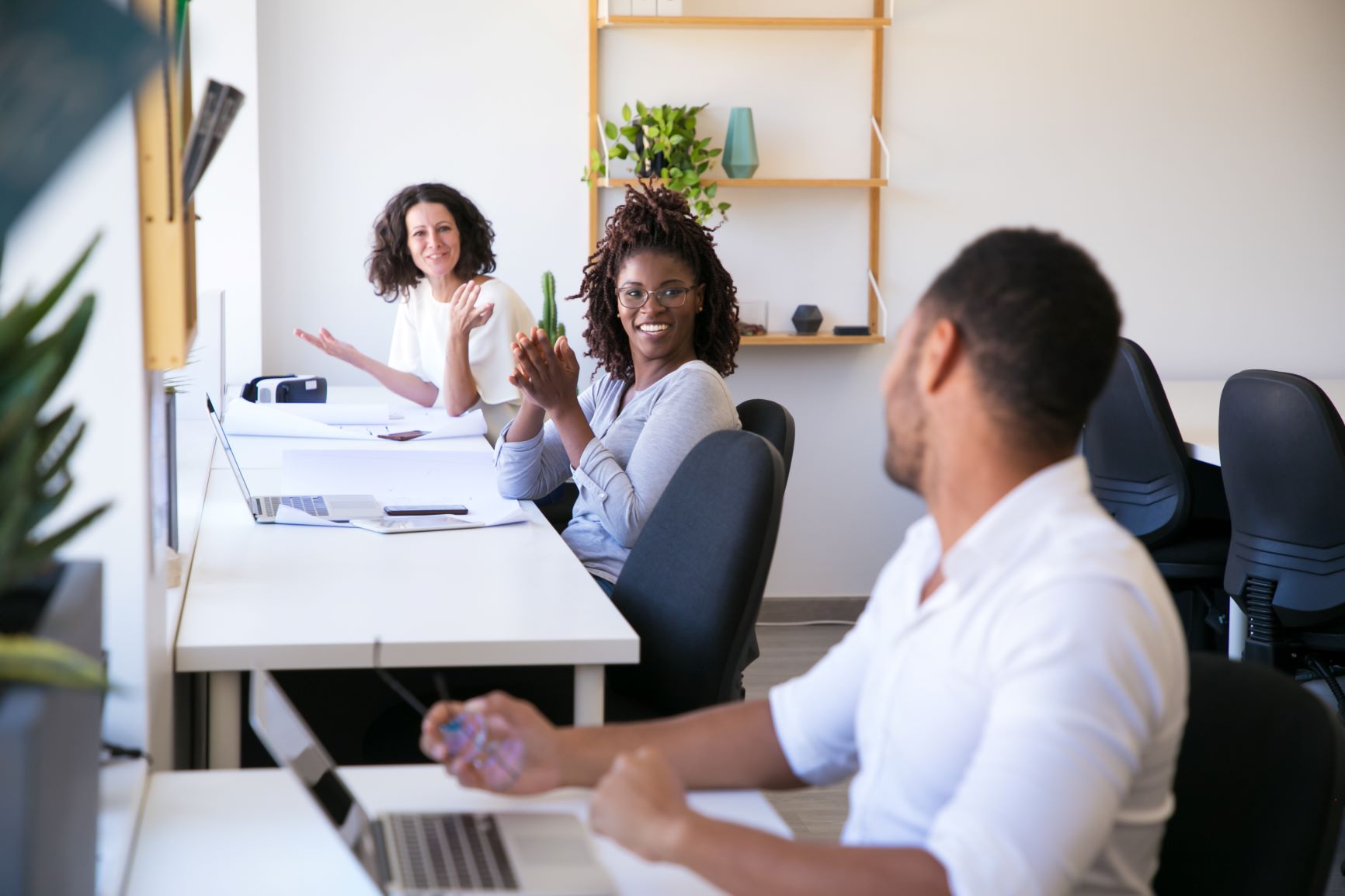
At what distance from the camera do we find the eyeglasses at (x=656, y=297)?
2434 millimetres

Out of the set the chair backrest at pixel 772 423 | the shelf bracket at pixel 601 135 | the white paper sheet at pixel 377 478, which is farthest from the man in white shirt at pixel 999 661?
the shelf bracket at pixel 601 135

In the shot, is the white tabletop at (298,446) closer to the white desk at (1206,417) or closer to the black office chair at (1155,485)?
the black office chair at (1155,485)

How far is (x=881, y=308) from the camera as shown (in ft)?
14.4

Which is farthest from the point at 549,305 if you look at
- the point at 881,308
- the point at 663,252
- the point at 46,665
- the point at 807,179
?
the point at 46,665

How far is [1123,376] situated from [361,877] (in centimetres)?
258

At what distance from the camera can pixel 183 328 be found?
1.20 meters

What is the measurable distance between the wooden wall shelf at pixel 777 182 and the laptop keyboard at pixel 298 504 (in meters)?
1.95

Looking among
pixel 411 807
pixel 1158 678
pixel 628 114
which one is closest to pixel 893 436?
pixel 1158 678

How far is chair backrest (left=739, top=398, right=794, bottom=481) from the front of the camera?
7.82 ft

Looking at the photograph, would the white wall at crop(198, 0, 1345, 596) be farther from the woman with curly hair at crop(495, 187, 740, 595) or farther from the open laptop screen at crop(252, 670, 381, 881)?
the open laptop screen at crop(252, 670, 381, 881)

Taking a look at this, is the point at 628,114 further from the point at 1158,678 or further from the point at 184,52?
the point at 1158,678

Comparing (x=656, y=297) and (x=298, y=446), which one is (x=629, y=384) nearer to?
(x=656, y=297)

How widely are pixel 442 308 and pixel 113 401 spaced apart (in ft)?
9.09

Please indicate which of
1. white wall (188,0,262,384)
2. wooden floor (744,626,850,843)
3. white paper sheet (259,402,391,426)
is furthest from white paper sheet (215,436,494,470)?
wooden floor (744,626,850,843)
